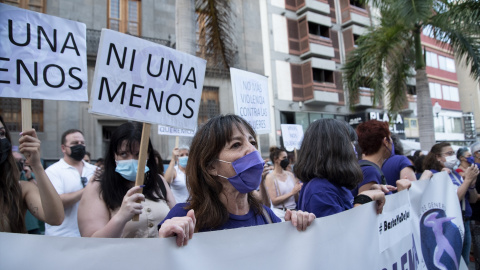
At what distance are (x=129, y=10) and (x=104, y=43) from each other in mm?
14696

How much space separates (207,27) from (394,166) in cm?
566

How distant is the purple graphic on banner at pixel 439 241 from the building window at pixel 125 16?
14.5 metres

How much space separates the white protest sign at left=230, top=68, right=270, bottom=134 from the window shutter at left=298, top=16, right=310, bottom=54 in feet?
59.0

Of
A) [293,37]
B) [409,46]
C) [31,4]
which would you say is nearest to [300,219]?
[409,46]

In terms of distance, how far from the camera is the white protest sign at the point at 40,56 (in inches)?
86.3

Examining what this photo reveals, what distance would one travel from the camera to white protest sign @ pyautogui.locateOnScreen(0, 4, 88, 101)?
2191 mm

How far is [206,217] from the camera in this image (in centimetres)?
170

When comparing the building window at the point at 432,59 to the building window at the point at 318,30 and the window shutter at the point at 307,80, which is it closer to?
the building window at the point at 318,30

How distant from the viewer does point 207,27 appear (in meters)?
7.70

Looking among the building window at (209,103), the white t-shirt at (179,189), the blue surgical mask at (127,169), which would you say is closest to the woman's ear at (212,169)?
the blue surgical mask at (127,169)

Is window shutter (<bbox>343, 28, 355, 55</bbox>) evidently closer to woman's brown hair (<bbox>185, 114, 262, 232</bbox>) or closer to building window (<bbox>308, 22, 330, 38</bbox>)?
building window (<bbox>308, 22, 330, 38</bbox>)

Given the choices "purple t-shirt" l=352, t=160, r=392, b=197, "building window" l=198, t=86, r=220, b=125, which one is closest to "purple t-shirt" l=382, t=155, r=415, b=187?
"purple t-shirt" l=352, t=160, r=392, b=197

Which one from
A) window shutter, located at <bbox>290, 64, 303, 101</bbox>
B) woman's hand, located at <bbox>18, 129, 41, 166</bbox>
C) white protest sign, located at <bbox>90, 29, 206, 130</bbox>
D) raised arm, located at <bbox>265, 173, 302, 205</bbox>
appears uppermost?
window shutter, located at <bbox>290, 64, 303, 101</bbox>

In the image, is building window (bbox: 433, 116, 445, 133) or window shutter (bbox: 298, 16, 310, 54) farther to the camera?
building window (bbox: 433, 116, 445, 133)
